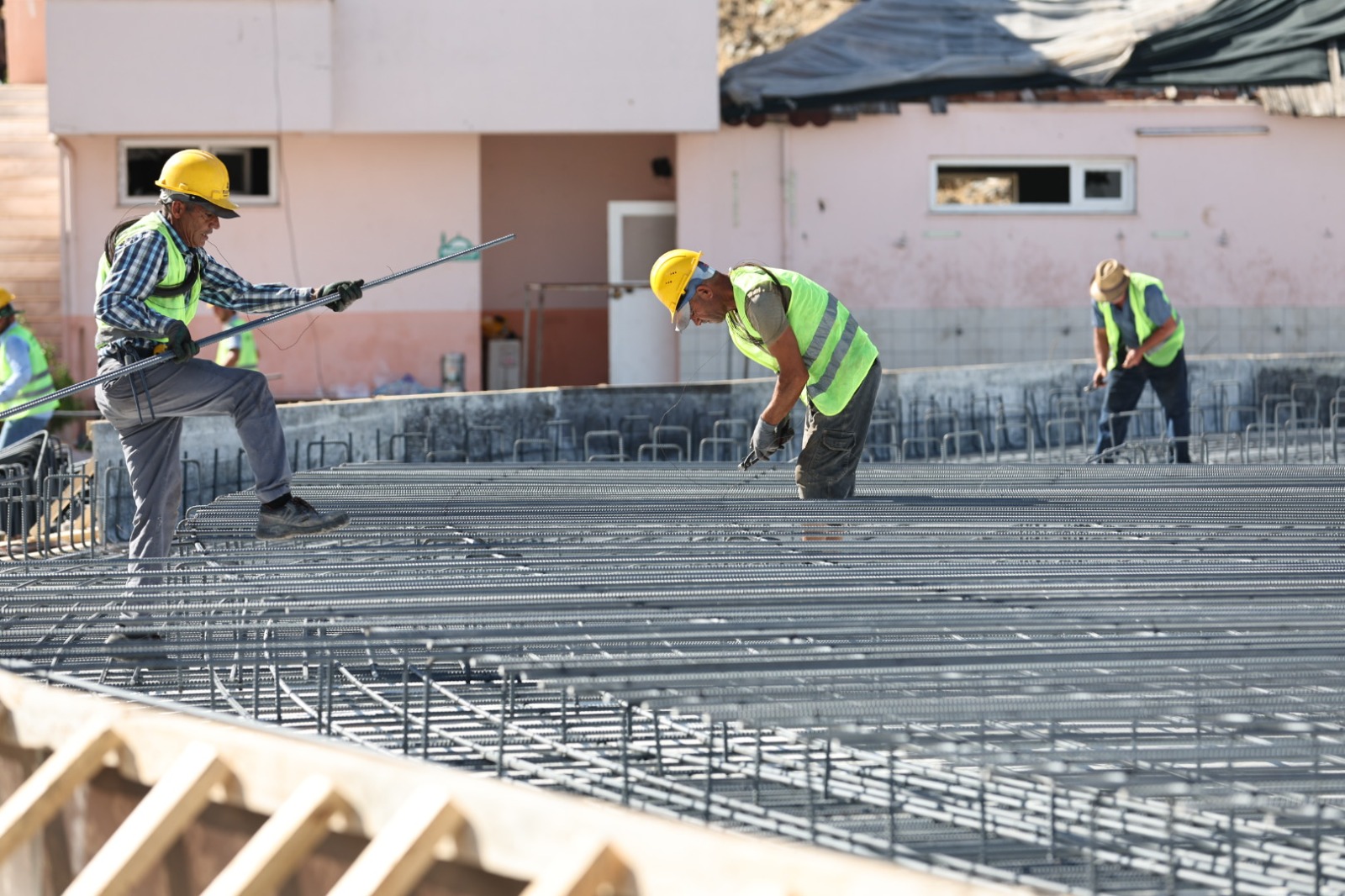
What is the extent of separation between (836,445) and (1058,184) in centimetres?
1145

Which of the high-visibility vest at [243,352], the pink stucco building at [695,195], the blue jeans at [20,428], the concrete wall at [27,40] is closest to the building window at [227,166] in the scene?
the pink stucco building at [695,195]

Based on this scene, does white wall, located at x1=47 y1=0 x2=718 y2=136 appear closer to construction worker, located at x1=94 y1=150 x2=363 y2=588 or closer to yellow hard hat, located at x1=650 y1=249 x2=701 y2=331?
yellow hard hat, located at x1=650 y1=249 x2=701 y2=331

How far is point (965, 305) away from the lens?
679 inches

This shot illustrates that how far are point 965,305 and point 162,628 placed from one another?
1324cm

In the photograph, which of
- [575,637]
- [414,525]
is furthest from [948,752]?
[414,525]

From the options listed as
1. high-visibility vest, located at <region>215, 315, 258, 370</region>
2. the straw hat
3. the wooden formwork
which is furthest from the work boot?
the straw hat

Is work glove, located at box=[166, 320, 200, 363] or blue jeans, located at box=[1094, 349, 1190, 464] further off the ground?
work glove, located at box=[166, 320, 200, 363]

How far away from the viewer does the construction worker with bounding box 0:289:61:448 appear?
9414 millimetres

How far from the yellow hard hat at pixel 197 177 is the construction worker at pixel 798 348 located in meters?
1.62

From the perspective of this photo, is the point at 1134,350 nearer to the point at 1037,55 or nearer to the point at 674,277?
the point at 674,277

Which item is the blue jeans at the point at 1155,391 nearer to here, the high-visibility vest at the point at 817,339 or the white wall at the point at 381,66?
the high-visibility vest at the point at 817,339

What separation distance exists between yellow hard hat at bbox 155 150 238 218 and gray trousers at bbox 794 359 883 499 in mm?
2425

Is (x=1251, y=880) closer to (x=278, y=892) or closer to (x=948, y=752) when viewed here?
(x=948, y=752)

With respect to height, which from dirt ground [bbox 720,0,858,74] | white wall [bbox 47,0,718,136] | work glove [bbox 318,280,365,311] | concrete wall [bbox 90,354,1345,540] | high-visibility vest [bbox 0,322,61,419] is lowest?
concrete wall [bbox 90,354,1345,540]
